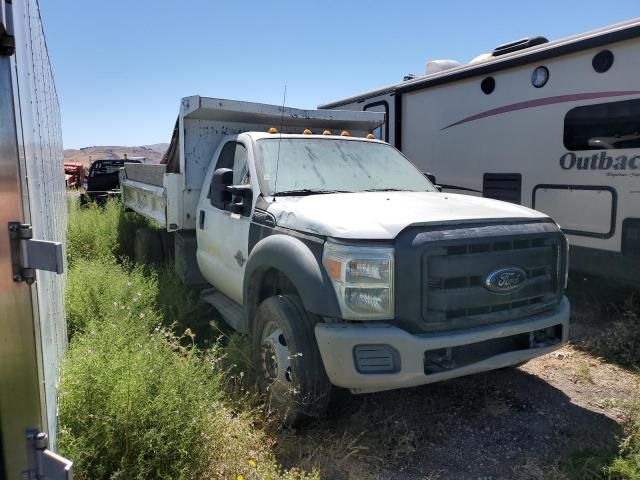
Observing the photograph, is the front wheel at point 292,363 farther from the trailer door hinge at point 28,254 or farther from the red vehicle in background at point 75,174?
the red vehicle in background at point 75,174

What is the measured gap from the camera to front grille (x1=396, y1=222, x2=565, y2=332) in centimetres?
306

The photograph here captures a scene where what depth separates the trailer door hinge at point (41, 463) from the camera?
132 cm

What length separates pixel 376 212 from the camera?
3.36 m

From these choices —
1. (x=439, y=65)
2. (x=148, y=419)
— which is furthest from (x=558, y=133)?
(x=148, y=419)

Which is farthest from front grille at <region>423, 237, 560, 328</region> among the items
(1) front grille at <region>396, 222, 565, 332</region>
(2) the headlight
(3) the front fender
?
(3) the front fender

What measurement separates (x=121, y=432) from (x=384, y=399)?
2038mm

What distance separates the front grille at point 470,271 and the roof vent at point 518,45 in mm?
3765

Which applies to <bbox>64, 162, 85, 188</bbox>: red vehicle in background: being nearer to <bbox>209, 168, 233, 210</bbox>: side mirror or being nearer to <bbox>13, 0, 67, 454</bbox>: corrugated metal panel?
<bbox>209, 168, 233, 210</bbox>: side mirror

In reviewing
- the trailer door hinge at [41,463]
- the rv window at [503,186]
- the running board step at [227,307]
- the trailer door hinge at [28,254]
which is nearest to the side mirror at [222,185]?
the running board step at [227,307]

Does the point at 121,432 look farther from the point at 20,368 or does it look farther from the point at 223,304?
the point at 223,304

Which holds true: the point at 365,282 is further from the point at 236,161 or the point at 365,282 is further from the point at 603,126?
the point at 603,126

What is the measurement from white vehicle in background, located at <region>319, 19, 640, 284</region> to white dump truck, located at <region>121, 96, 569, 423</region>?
1.98m

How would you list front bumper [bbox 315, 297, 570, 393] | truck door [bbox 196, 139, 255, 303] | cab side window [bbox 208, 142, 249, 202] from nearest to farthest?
front bumper [bbox 315, 297, 570, 393]
truck door [bbox 196, 139, 255, 303]
cab side window [bbox 208, 142, 249, 202]

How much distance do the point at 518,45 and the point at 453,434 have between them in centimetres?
501
